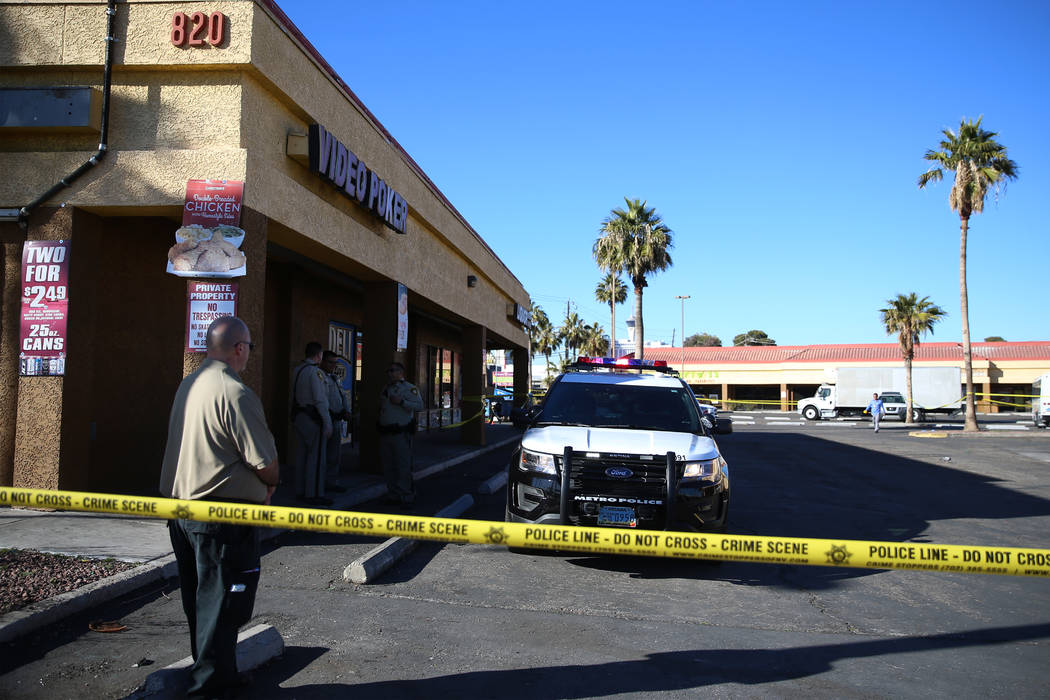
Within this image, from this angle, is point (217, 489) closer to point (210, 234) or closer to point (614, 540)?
point (614, 540)

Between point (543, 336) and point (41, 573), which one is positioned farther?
point (543, 336)

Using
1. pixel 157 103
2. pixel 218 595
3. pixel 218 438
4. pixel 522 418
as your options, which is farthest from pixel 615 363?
pixel 218 595

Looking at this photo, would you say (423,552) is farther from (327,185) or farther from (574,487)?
(327,185)

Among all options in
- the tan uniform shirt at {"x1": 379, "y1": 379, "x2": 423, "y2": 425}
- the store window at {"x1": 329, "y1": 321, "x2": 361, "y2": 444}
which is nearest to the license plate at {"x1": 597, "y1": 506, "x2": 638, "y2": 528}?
the tan uniform shirt at {"x1": 379, "y1": 379, "x2": 423, "y2": 425}

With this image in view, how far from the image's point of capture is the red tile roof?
58969 millimetres

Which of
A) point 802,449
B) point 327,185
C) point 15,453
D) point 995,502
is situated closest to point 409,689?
point 15,453

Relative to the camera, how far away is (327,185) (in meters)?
9.58

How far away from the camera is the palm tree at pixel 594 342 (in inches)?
2862

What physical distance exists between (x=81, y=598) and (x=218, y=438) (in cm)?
235

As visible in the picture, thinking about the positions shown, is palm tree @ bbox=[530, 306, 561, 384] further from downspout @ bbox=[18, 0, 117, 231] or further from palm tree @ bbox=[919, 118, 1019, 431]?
downspout @ bbox=[18, 0, 117, 231]

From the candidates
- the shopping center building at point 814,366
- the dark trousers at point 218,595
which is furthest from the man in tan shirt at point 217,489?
the shopping center building at point 814,366

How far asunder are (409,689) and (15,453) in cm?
603

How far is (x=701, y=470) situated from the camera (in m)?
6.57

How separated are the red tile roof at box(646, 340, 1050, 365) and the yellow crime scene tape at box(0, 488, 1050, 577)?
2401 inches
